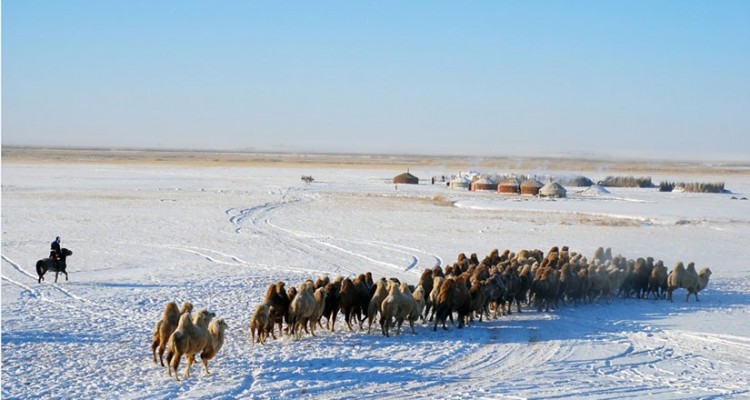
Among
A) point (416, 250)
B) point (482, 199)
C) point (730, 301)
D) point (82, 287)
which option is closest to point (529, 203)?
point (482, 199)

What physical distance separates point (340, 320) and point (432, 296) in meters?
1.88

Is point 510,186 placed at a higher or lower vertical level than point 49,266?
higher

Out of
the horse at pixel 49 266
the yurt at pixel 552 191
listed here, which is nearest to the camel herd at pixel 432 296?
the horse at pixel 49 266

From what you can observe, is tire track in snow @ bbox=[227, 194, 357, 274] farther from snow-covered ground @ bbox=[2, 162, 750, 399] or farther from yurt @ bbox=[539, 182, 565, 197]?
yurt @ bbox=[539, 182, 565, 197]

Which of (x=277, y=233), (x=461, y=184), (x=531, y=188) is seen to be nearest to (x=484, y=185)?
(x=461, y=184)

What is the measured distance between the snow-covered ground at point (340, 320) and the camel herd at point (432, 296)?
0.33 metres

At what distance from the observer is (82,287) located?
56.9 feet

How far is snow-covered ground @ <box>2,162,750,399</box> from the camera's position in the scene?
34.9ft

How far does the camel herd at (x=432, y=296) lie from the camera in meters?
11.2

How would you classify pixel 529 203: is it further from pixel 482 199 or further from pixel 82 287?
pixel 82 287

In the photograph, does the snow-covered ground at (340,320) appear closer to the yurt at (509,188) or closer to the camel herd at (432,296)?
the camel herd at (432,296)

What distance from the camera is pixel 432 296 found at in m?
14.4

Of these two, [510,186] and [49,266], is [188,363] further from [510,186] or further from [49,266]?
[510,186]

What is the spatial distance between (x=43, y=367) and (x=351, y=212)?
2808 centimetres
